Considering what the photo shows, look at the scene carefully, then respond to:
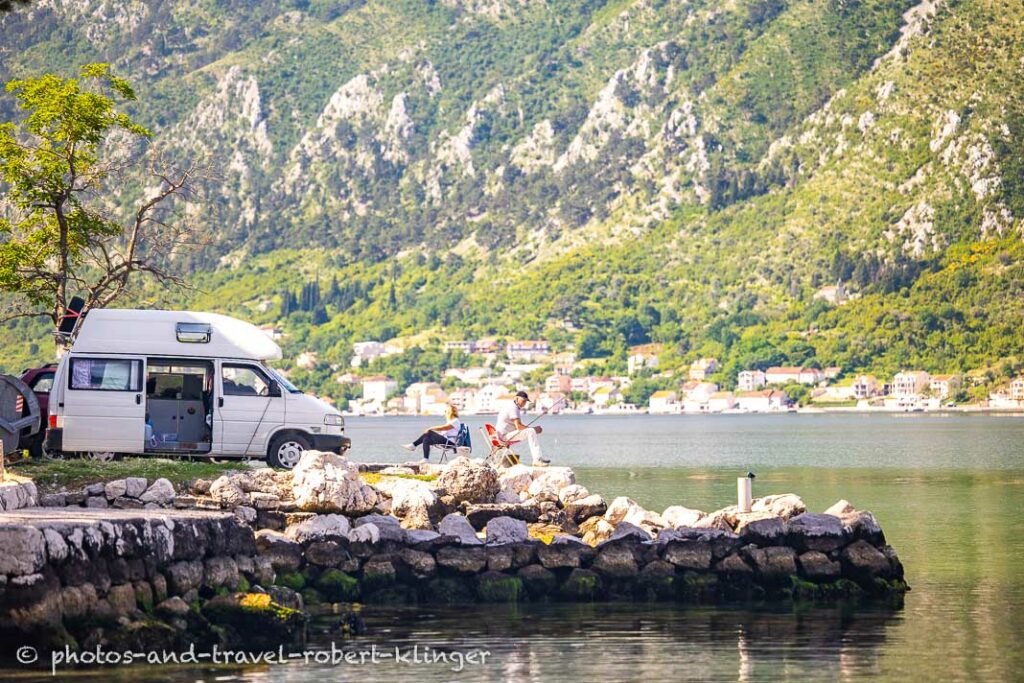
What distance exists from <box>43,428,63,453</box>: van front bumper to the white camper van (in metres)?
0.02

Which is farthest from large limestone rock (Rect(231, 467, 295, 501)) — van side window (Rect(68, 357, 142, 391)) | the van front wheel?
van side window (Rect(68, 357, 142, 391))

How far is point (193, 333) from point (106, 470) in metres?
3.12

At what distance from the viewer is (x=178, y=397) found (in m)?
28.3

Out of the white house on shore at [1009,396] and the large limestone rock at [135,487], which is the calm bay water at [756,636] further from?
the white house on shore at [1009,396]

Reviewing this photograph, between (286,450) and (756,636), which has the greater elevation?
(286,450)

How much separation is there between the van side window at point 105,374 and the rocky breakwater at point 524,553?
313 centimetres

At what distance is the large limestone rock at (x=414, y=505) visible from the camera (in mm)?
25281

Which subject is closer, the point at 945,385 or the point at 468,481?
the point at 468,481

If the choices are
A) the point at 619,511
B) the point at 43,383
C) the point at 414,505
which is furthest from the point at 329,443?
the point at 43,383

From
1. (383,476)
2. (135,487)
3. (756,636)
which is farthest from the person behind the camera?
(383,476)

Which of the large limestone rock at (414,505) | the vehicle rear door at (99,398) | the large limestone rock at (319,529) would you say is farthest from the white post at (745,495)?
the vehicle rear door at (99,398)

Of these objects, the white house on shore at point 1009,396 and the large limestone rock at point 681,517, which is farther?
the white house on shore at point 1009,396

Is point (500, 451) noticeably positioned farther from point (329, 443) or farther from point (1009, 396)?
point (1009, 396)

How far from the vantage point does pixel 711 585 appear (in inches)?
967
